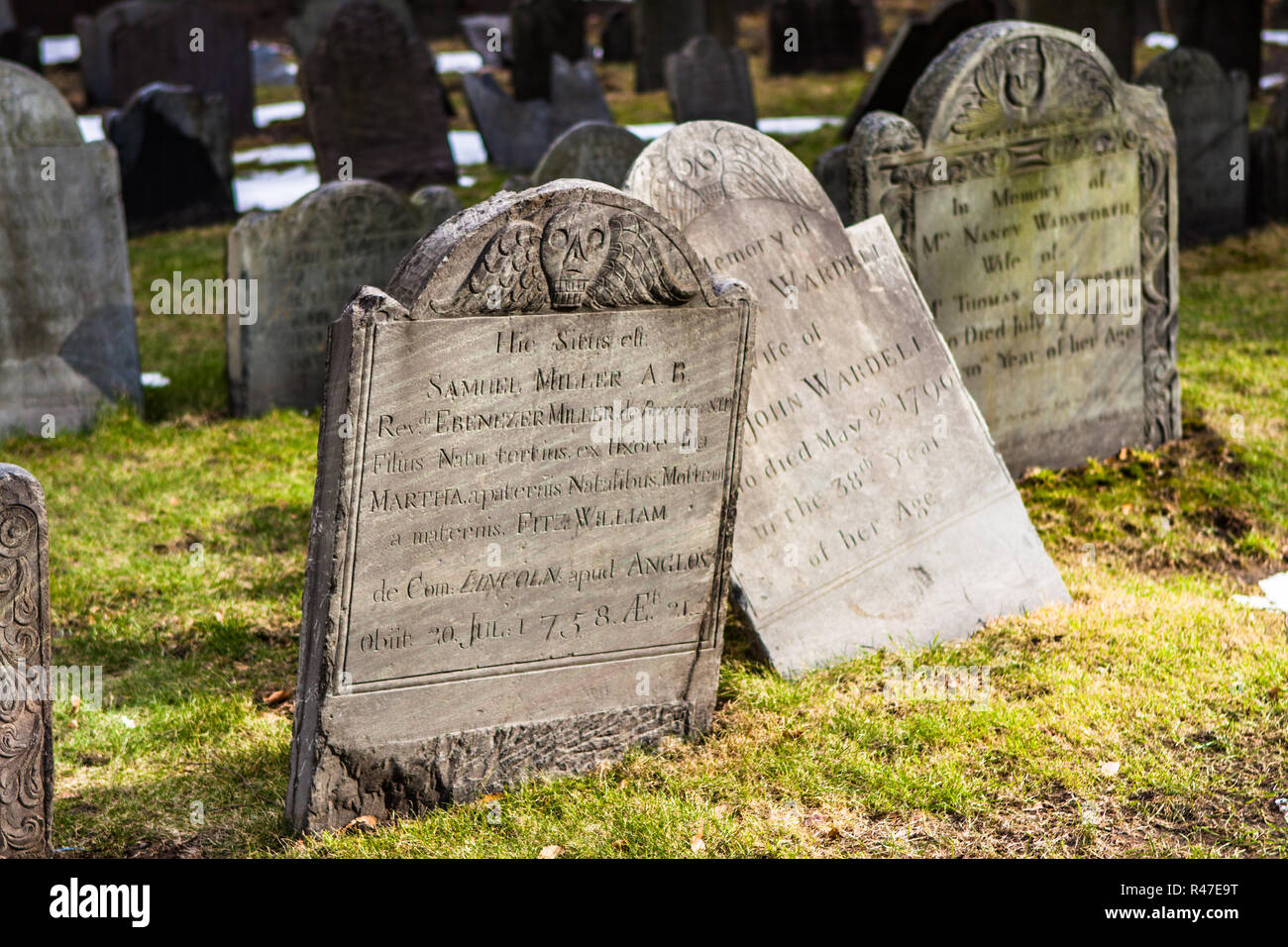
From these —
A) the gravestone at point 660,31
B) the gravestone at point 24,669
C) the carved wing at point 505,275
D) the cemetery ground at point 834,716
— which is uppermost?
the gravestone at point 660,31

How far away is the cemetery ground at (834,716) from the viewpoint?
3680 millimetres

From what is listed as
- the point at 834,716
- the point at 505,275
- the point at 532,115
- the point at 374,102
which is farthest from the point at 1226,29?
the point at 505,275

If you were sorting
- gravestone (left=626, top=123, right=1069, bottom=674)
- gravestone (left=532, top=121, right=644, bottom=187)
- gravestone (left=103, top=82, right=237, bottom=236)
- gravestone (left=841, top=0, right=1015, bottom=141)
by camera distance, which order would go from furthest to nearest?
gravestone (left=841, top=0, right=1015, bottom=141)
gravestone (left=103, top=82, right=237, bottom=236)
gravestone (left=532, top=121, right=644, bottom=187)
gravestone (left=626, top=123, right=1069, bottom=674)

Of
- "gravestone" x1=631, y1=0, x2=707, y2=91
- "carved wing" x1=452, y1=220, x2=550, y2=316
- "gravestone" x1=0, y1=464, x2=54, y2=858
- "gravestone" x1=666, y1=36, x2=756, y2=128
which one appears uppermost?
"gravestone" x1=631, y1=0, x2=707, y2=91

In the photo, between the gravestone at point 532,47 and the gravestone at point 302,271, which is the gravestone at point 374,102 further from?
the gravestone at point 302,271

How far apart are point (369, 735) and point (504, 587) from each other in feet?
1.83

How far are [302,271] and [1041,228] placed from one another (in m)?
4.13

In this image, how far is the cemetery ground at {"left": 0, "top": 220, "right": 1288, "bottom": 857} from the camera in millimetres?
3680

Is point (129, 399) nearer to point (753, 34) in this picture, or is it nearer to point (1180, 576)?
point (1180, 576)

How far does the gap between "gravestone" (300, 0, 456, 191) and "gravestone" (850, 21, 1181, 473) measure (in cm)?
702

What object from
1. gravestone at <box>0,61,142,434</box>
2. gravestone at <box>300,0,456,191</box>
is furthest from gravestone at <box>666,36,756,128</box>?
gravestone at <box>0,61,142,434</box>

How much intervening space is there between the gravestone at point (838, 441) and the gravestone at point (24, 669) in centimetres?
221

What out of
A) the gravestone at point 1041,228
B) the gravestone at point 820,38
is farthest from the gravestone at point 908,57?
the gravestone at point 820,38

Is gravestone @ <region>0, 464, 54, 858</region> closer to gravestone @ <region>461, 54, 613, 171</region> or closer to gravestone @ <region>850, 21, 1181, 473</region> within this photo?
gravestone @ <region>850, 21, 1181, 473</region>
